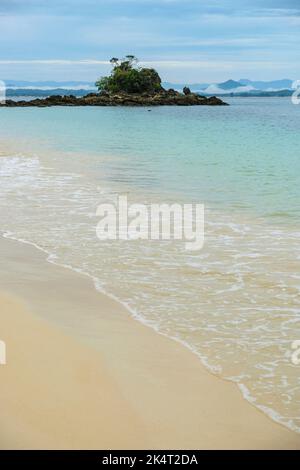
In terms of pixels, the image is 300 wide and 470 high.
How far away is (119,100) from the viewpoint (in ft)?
401

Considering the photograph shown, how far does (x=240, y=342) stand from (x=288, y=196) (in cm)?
933

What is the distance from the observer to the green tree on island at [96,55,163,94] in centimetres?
12912

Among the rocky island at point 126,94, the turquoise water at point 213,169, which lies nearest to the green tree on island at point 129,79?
the rocky island at point 126,94

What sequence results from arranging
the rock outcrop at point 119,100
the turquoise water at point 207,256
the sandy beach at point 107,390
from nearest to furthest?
1. the sandy beach at point 107,390
2. the turquoise water at point 207,256
3. the rock outcrop at point 119,100

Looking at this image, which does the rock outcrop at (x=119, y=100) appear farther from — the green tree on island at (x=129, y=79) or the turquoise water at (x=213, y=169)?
the turquoise water at (x=213, y=169)

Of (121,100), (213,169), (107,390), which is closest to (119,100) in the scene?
(121,100)

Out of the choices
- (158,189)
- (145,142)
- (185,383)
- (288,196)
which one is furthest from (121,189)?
(145,142)

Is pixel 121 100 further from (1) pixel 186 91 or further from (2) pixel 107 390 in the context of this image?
(2) pixel 107 390

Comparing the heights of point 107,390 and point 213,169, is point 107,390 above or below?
below

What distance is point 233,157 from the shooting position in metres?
25.2

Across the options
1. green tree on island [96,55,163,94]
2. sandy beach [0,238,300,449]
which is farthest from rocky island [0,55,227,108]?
sandy beach [0,238,300,449]

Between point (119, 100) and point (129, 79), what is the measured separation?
819 cm

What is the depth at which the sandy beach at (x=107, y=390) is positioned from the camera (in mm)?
4082
